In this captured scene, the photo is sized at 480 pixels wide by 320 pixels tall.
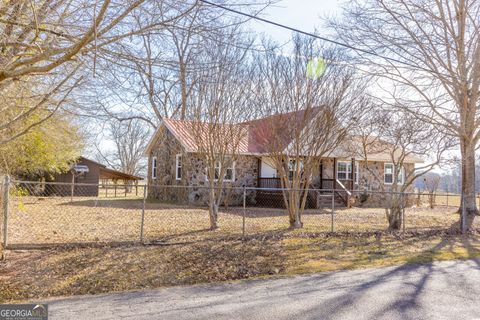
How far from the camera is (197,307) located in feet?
15.6

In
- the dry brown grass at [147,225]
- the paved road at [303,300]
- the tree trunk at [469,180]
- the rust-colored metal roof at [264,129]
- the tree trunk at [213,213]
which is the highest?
the rust-colored metal roof at [264,129]

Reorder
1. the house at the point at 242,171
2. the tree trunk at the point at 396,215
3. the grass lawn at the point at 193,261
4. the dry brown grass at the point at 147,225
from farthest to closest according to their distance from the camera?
the house at the point at 242,171 < the tree trunk at the point at 396,215 < the dry brown grass at the point at 147,225 < the grass lawn at the point at 193,261

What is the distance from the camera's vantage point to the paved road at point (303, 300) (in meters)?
4.55

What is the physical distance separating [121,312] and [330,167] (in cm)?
1791

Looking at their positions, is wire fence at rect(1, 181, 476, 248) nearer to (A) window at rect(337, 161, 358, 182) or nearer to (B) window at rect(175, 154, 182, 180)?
(B) window at rect(175, 154, 182, 180)

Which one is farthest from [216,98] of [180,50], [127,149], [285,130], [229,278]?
[127,149]

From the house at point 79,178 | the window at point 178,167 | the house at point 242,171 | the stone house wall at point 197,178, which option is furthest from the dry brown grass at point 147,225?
the house at point 79,178

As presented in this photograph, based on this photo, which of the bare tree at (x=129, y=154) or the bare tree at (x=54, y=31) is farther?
the bare tree at (x=129, y=154)

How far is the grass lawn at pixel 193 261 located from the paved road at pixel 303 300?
0.54 metres

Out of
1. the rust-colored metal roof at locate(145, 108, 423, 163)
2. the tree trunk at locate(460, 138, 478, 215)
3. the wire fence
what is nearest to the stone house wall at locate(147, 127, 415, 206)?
the wire fence

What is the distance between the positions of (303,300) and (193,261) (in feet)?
→ 8.25

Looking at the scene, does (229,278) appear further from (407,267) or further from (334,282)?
(407,267)

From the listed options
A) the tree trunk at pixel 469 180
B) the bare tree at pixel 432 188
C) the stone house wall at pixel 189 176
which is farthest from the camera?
the bare tree at pixel 432 188

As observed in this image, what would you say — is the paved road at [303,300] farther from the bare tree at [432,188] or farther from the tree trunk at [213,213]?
the bare tree at [432,188]
